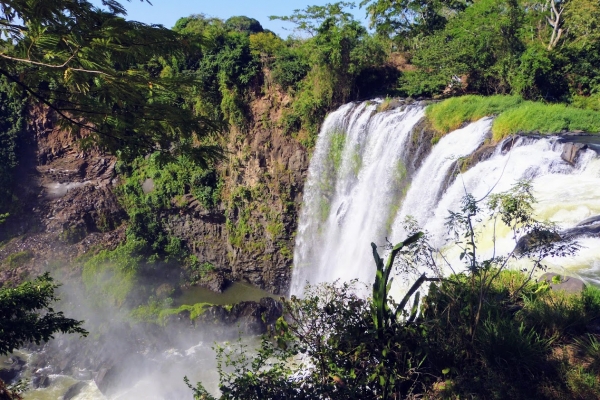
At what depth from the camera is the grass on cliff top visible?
10.3m

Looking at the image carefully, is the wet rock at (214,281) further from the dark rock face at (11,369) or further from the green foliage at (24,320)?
the green foliage at (24,320)

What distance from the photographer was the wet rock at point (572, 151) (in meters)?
8.28

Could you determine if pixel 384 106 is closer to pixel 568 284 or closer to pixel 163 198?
pixel 568 284

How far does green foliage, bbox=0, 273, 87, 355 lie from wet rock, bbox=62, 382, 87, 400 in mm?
8401

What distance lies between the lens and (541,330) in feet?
15.4

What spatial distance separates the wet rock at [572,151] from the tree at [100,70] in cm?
695

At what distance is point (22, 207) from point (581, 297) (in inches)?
876

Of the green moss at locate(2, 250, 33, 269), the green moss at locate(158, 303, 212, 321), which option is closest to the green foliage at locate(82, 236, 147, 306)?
the green moss at locate(158, 303, 212, 321)

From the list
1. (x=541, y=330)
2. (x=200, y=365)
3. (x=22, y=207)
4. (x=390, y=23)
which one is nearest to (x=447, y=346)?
(x=541, y=330)

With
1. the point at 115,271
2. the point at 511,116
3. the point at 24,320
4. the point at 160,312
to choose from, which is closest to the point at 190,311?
the point at 160,312

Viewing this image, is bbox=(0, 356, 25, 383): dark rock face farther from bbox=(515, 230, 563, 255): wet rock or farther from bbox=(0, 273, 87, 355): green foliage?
bbox=(515, 230, 563, 255): wet rock

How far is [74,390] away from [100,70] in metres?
11.4

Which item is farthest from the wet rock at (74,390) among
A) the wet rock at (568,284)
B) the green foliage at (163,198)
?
the wet rock at (568,284)

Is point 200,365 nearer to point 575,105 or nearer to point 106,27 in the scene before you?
point 106,27
